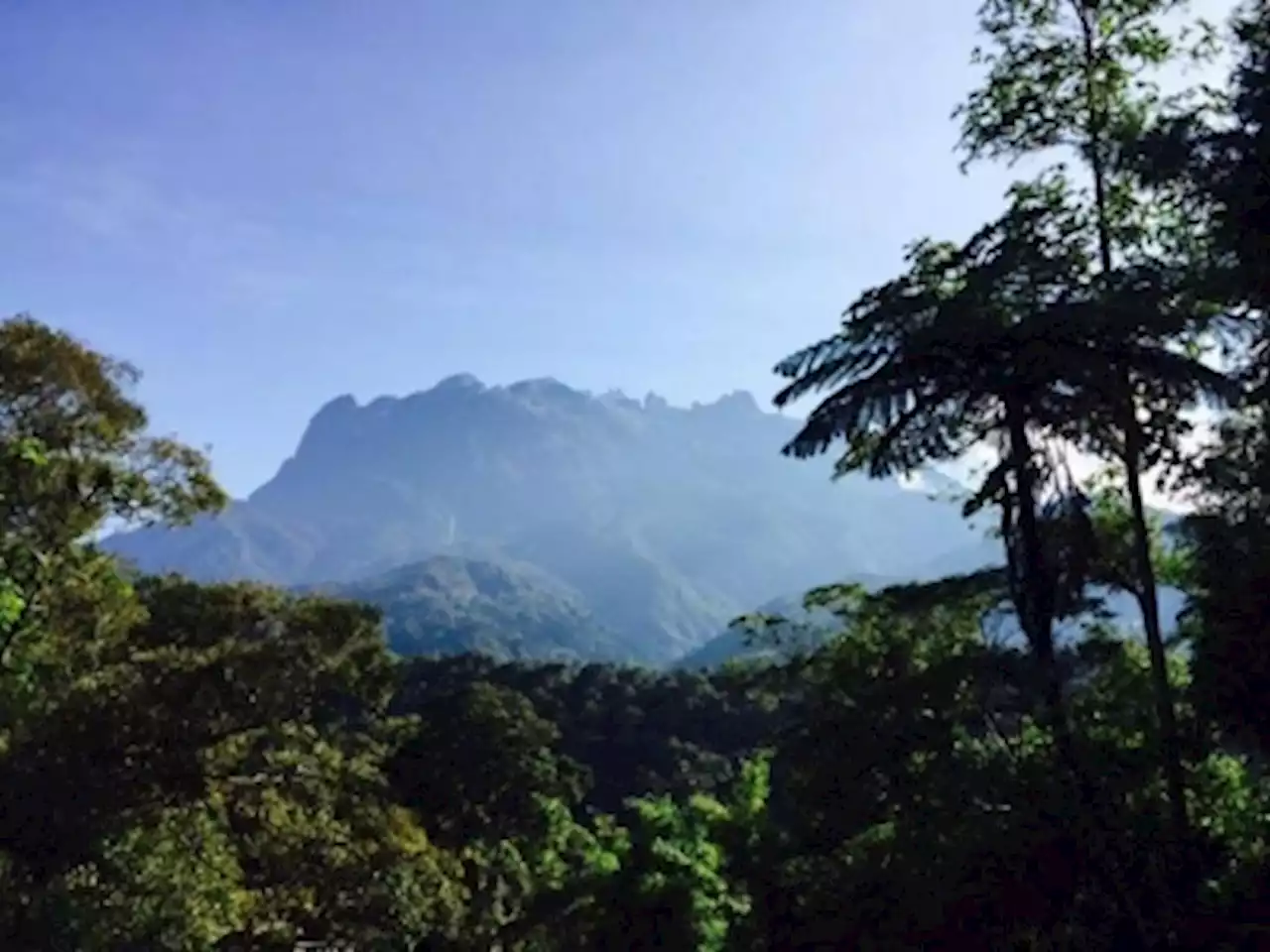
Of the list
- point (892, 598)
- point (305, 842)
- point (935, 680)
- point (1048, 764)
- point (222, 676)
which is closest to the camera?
point (1048, 764)

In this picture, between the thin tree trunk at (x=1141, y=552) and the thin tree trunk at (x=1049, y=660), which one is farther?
the thin tree trunk at (x=1141, y=552)

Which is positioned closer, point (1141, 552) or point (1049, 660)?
point (1049, 660)

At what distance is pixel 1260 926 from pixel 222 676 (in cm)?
790

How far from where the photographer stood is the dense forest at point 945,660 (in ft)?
25.4

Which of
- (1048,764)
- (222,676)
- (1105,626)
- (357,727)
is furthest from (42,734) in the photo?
(357,727)

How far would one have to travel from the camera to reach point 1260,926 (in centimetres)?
676

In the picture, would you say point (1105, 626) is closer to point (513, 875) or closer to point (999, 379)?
point (999, 379)

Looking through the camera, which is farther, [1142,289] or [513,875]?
[513,875]

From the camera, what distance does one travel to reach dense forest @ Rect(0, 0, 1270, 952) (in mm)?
7734

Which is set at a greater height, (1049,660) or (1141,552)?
(1141,552)

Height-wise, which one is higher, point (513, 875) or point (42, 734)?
point (42, 734)

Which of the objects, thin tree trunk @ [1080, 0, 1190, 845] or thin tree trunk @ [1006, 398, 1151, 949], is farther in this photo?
thin tree trunk @ [1080, 0, 1190, 845]

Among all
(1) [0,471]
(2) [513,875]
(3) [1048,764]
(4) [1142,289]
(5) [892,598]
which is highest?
(1) [0,471]

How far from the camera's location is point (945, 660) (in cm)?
889
